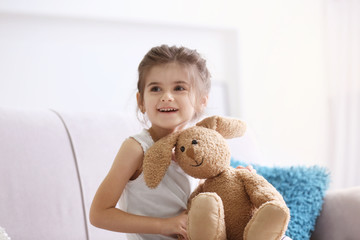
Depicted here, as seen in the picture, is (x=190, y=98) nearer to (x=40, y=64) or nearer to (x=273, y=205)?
(x=273, y=205)

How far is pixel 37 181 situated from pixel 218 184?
637 mm

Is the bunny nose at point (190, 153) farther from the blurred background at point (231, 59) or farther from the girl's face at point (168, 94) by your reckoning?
the blurred background at point (231, 59)

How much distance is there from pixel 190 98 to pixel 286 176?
517 mm

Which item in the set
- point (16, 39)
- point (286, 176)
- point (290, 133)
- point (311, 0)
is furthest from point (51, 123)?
point (311, 0)

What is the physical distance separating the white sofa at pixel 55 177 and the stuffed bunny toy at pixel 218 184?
502 millimetres

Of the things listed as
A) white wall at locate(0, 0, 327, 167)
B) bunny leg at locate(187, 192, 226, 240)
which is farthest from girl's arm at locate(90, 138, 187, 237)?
white wall at locate(0, 0, 327, 167)

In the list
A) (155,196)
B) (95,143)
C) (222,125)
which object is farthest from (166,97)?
(95,143)

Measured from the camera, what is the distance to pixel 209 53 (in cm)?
299

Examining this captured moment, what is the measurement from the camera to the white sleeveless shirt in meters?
1.10

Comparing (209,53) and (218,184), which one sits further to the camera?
(209,53)

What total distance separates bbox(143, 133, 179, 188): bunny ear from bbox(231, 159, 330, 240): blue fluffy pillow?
55 cm

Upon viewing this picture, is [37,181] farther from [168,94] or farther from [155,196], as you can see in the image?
[168,94]

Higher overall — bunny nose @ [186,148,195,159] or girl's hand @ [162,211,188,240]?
bunny nose @ [186,148,195,159]

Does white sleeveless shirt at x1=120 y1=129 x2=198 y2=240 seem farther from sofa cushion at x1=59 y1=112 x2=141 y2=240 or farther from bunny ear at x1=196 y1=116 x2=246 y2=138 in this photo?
sofa cushion at x1=59 y1=112 x2=141 y2=240
